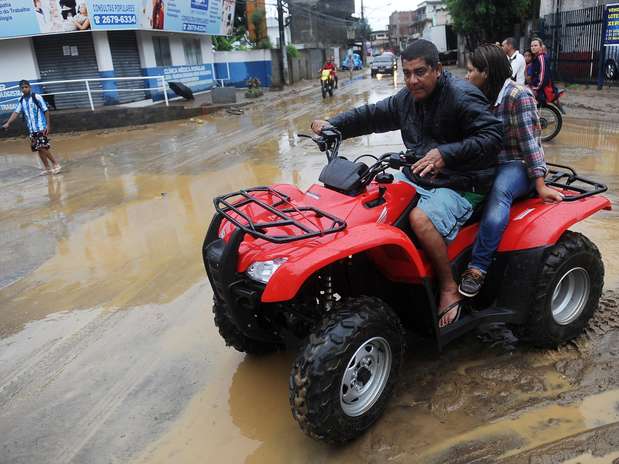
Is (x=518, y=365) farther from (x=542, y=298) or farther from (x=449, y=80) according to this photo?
(x=449, y=80)

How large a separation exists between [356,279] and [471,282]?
2.15ft

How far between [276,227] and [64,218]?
18.4 feet

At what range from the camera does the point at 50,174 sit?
35.0ft

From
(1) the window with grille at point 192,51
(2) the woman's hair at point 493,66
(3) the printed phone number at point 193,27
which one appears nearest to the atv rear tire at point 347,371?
(2) the woman's hair at point 493,66

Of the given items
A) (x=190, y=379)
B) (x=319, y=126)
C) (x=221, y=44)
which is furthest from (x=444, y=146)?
(x=221, y=44)

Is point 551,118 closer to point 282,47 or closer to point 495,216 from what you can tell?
point 495,216

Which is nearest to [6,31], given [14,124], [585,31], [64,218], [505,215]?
[14,124]

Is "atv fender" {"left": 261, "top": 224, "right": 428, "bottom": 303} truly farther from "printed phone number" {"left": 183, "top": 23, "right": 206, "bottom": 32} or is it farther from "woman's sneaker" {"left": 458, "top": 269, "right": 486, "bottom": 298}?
"printed phone number" {"left": 183, "top": 23, "right": 206, "bottom": 32}

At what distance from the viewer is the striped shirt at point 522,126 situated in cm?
327

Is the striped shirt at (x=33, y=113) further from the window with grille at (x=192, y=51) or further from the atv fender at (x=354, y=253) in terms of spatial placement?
the window with grille at (x=192, y=51)

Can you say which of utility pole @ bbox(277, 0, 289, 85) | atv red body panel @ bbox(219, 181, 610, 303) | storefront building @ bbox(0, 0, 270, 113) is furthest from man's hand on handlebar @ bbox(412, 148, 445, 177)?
utility pole @ bbox(277, 0, 289, 85)

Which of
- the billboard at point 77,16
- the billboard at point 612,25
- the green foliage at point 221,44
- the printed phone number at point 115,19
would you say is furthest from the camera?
the green foliage at point 221,44

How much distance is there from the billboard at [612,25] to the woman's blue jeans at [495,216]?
14.5 metres

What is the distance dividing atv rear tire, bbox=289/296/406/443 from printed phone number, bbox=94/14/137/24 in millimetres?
20788
